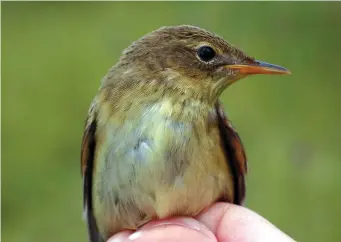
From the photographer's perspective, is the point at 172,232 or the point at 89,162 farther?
the point at 89,162

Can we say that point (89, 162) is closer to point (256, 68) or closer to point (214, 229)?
point (214, 229)

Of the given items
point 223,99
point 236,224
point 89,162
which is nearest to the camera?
point 236,224

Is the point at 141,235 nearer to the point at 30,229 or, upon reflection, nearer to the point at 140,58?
the point at 140,58

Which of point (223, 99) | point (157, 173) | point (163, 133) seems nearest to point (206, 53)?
point (163, 133)

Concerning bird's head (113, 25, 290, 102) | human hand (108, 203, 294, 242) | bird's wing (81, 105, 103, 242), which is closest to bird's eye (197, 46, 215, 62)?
bird's head (113, 25, 290, 102)

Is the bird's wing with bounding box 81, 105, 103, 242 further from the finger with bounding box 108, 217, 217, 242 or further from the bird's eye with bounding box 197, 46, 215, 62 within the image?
the bird's eye with bounding box 197, 46, 215, 62

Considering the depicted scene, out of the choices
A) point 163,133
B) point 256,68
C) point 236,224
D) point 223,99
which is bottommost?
point 223,99
